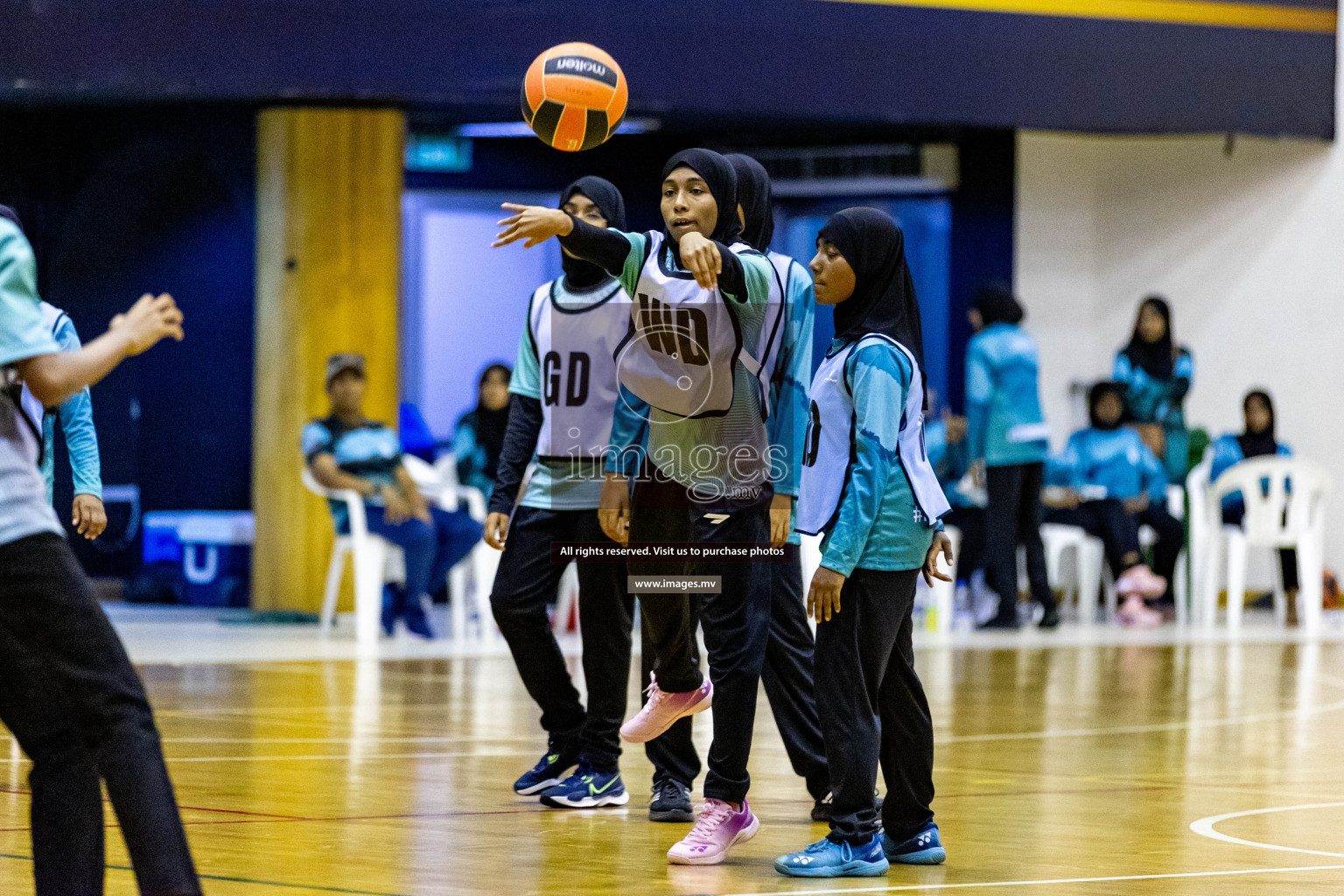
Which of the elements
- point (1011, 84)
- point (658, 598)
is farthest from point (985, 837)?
point (1011, 84)

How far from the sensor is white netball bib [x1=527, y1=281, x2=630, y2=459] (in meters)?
5.38

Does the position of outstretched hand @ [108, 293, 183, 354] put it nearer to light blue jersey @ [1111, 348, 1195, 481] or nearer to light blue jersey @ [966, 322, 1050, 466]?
light blue jersey @ [966, 322, 1050, 466]

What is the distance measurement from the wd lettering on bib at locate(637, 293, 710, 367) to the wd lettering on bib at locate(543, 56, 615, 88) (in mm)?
1252

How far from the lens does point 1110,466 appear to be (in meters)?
12.2

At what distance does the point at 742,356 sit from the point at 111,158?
28.4ft

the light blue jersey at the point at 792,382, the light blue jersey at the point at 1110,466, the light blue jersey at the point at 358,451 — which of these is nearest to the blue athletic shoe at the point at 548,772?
the light blue jersey at the point at 792,382

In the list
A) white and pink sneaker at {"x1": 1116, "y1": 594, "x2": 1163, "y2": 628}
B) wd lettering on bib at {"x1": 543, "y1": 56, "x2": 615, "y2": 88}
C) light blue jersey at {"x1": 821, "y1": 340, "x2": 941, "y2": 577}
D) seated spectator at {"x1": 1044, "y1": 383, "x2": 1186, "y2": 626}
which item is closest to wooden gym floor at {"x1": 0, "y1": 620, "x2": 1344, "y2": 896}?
light blue jersey at {"x1": 821, "y1": 340, "x2": 941, "y2": 577}

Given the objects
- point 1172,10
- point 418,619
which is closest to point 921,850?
point 418,619

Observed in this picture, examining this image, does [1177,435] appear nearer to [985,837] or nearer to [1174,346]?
[1174,346]

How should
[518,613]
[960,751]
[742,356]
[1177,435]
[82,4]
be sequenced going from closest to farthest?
[742,356] → [518,613] → [960,751] → [82,4] → [1177,435]

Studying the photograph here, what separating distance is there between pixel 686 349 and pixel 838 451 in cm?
48

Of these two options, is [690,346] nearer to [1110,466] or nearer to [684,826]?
[684,826]

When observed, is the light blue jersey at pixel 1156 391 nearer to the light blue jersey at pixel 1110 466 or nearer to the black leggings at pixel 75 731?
the light blue jersey at pixel 1110 466

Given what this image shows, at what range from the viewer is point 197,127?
11.9 m
